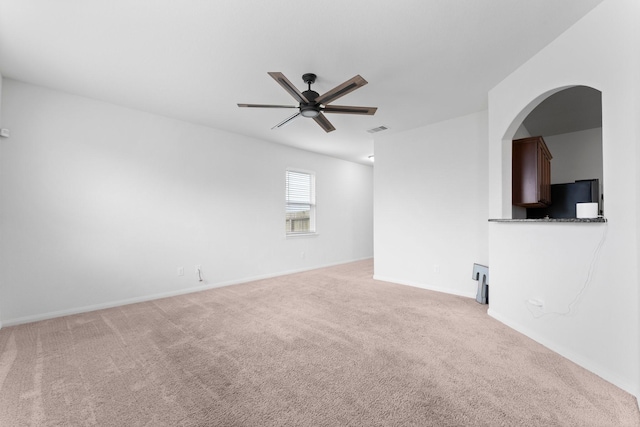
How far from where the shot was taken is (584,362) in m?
2.02

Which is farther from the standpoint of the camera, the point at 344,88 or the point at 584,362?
the point at 344,88

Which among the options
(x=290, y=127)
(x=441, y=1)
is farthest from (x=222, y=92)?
(x=441, y=1)

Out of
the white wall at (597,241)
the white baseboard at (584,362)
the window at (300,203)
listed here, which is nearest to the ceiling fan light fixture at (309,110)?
the white wall at (597,241)

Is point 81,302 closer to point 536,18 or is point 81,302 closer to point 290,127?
point 290,127

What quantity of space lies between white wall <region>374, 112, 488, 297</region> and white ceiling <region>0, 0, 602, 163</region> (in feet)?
2.43

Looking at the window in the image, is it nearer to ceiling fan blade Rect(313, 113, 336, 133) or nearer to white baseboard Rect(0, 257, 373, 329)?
white baseboard Rect(0, 257, 373, 329)

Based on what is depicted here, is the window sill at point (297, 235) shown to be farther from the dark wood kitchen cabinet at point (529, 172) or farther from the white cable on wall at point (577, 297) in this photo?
the white cable on wall at point (577, 297)

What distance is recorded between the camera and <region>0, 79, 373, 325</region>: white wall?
3.03 meters

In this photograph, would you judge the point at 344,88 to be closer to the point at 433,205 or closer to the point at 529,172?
the point at 529,172

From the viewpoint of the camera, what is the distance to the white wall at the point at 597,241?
1757 millimetres

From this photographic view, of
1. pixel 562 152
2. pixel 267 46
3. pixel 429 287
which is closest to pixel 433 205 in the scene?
pixel 429 287

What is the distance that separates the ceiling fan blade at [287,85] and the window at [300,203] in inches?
133

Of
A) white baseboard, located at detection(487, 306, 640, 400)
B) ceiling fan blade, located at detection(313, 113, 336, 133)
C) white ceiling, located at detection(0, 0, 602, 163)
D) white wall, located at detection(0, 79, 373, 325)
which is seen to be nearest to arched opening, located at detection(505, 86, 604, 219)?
white ceiling, located at detection(0, 0, 602, 163)

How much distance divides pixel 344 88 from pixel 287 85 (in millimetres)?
486
